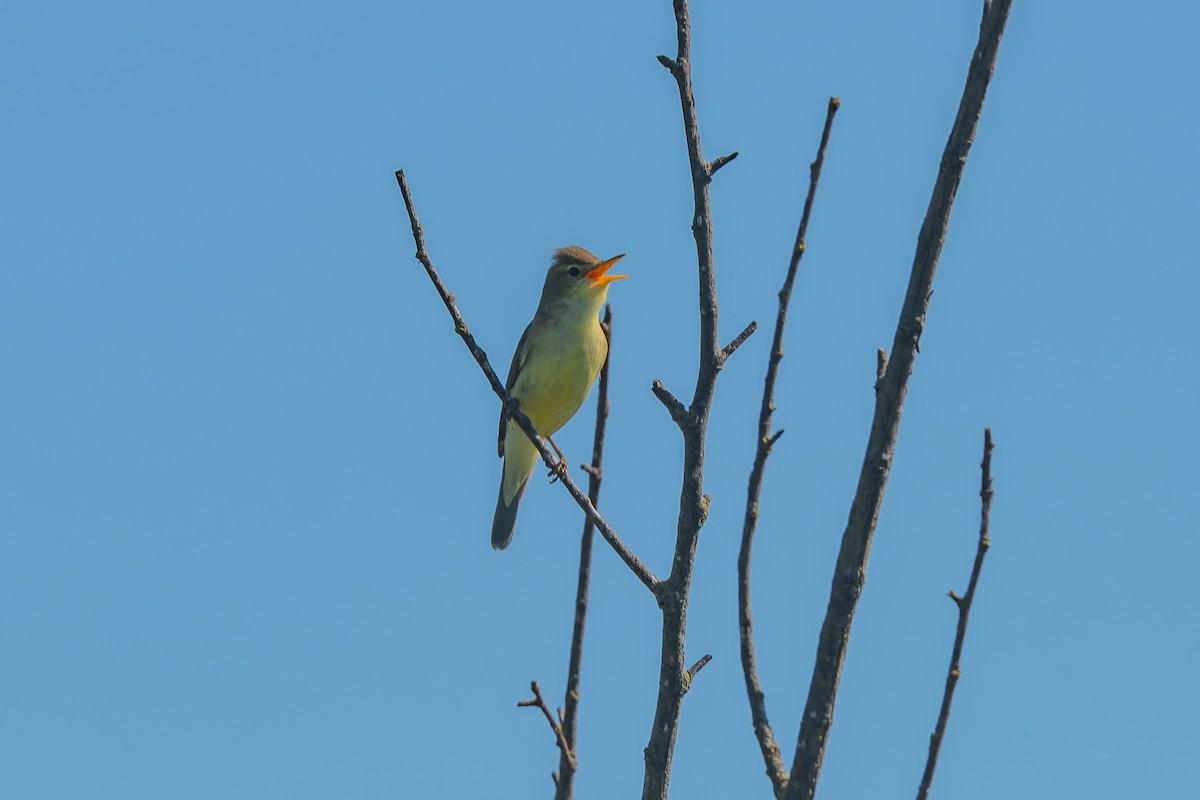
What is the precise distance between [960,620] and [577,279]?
701 cm

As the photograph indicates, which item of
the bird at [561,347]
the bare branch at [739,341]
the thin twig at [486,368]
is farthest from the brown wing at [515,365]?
the bare branch at [739,341]

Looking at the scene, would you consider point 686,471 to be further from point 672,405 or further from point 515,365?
point 515,365

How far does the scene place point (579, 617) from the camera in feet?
15.6

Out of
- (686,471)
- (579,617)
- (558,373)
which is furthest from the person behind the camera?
(558,373)

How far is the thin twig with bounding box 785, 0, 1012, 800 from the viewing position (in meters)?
3.02

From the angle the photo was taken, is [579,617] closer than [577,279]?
Yes

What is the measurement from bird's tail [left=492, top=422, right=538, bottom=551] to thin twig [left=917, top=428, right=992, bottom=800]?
7.40 meters

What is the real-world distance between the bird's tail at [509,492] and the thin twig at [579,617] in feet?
19.7

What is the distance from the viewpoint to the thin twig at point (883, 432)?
3.02m

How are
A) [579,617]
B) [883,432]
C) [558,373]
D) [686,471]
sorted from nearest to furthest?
[883,432] → [686,471] → [579,617] → [558,373]

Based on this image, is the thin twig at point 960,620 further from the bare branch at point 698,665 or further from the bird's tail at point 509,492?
the bird's tail at point 509,492

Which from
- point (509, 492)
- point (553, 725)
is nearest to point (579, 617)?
point (553, 725)

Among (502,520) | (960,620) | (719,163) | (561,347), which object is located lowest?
(960,620)

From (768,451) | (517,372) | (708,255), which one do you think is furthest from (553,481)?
(708,255)
